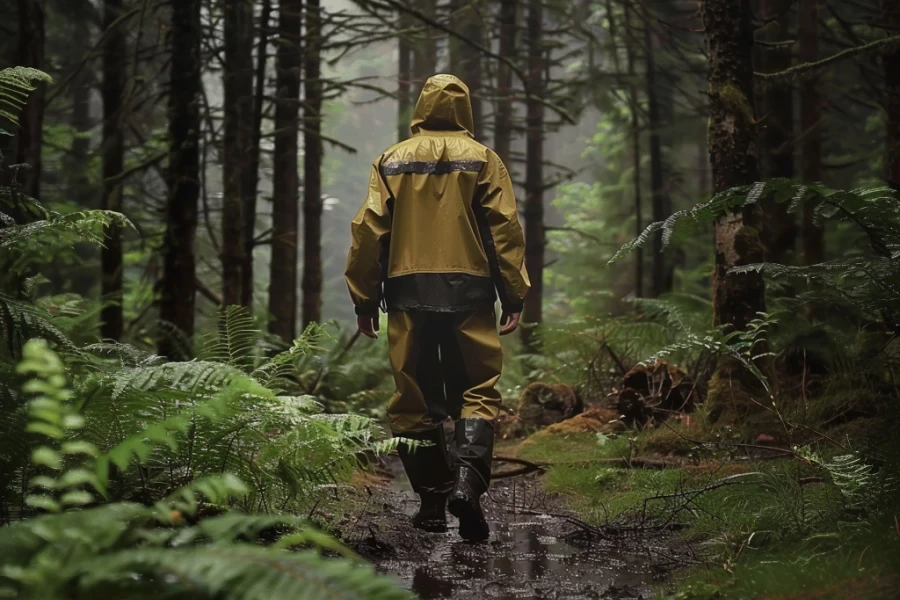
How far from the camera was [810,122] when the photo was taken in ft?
35.1

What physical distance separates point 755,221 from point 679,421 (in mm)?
1751

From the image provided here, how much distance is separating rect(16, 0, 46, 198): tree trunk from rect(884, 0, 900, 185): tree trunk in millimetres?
6808

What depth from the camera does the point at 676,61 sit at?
17547 millimetres

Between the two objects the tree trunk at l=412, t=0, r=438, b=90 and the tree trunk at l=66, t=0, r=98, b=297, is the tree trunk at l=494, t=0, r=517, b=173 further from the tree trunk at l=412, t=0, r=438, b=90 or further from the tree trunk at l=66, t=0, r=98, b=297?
the tree trunk at l=66, t=0, r=98, b=297

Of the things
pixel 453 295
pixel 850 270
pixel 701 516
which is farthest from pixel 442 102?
pixel 701 516

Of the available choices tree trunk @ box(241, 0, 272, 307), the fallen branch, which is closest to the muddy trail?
the fallen branch

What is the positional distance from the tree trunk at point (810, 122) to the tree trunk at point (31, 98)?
8.62 m

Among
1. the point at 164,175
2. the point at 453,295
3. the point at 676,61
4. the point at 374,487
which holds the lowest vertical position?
the point at 374,487

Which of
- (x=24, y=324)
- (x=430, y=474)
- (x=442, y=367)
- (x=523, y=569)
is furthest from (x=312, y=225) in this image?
(x=523, y=569)

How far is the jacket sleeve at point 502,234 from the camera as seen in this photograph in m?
5.13

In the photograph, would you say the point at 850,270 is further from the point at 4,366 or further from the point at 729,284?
the point at 4,366

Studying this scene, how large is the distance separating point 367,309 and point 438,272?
0.60 meters

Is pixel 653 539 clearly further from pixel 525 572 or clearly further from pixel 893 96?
pixel 893 96

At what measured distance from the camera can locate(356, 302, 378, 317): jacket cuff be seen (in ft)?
17.5
